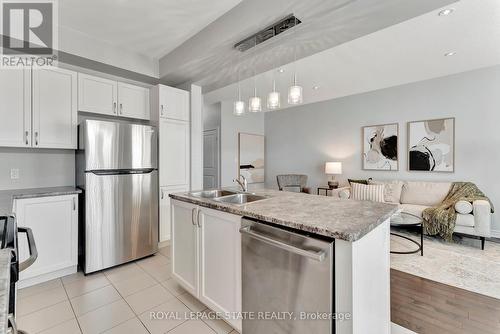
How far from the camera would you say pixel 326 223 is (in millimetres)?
1189

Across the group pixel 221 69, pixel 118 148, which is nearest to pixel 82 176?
pixel 118 148

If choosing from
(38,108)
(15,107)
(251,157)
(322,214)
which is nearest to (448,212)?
(322,214)

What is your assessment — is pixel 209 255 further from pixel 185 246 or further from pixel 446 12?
pixel 446 12

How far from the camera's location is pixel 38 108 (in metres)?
2.41

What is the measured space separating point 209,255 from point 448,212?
351 centimetres

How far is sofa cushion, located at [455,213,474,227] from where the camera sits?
3141 mm

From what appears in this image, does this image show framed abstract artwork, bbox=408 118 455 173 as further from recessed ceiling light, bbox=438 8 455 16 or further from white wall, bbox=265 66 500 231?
recessed ceiling light, bbox=438 8 455 16

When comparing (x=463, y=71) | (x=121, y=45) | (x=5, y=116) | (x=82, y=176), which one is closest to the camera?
(x=5, y=116)

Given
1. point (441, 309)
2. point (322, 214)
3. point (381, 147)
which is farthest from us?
point (381, 147)

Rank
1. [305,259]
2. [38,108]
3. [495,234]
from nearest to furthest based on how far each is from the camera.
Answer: [305,259]
[38,108]
[495,234]

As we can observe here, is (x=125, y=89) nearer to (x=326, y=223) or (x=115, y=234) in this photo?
(x=115, y=234)

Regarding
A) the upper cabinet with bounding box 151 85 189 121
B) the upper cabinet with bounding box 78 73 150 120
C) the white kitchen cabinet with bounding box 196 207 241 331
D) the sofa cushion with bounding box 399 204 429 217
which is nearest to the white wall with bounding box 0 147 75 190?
the upper cabinet with bounding box 78 73 150 120

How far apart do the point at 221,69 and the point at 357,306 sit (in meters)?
3.00

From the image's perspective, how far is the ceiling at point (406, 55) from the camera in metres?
2.33
